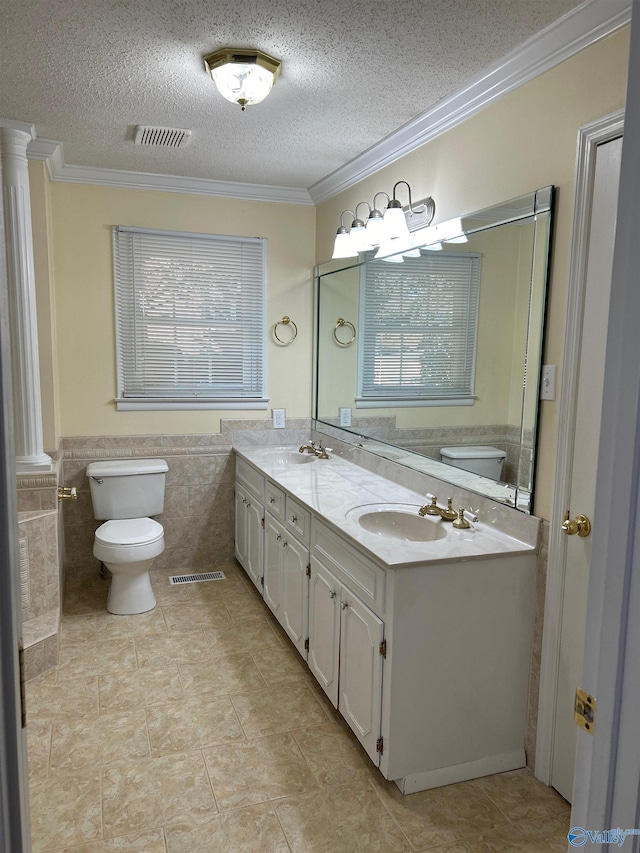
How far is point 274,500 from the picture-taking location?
3254mm

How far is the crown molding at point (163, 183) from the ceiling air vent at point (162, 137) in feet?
1.58

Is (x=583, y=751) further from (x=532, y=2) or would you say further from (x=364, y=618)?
(x=532, y=2)

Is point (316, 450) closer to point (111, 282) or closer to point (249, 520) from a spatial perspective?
point (249, 520)

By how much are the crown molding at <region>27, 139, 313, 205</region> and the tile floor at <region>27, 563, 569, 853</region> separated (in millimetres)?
2562

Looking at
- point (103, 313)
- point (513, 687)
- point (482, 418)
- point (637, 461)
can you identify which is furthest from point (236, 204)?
point (637, 461)

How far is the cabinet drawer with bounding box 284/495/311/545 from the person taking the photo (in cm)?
275

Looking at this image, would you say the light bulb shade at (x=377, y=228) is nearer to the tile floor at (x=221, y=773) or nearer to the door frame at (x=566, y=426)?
the door frame at (x=566, y=426)

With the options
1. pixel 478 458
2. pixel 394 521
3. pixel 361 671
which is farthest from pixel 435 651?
pixel 478 458

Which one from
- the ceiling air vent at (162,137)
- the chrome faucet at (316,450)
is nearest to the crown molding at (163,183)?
the ceiling air vent at (162,137)

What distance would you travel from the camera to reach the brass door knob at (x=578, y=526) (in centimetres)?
194

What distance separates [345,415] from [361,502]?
42.3 inches

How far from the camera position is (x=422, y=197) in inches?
112

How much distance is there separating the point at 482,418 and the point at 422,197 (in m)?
1.10

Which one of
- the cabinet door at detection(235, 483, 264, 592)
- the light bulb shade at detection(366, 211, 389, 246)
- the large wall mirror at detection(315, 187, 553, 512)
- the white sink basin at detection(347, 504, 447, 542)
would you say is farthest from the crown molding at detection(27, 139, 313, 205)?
the white sink basin at detection(347, 504, 447, 542)
